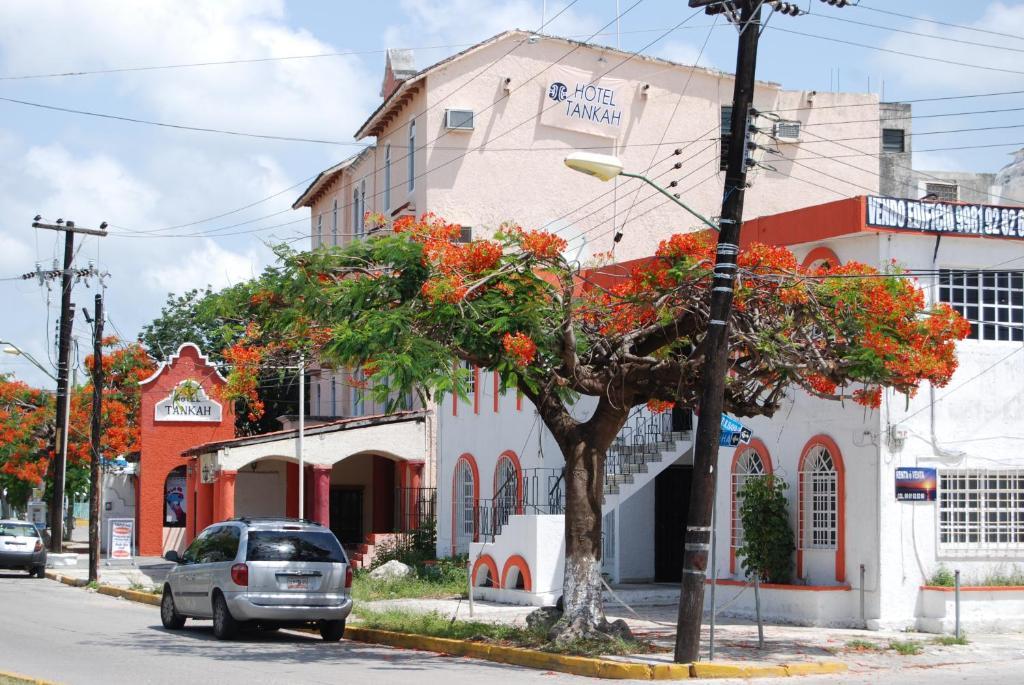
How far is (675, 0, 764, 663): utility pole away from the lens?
14805 mm

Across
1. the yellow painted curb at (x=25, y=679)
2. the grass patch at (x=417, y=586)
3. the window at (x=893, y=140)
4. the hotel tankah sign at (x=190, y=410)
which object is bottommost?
the grass patch at (x=417, y=586)

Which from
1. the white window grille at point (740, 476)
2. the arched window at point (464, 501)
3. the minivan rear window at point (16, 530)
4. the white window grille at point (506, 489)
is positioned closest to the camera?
the white window grille at point (740, 476)

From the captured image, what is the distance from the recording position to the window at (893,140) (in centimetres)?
4247

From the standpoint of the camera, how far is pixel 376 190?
40906 mm

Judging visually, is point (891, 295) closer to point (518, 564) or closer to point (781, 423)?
point (781, 423)

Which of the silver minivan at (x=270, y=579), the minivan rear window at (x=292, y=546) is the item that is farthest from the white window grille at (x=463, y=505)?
the minivan rear window at (x=292, y=546)

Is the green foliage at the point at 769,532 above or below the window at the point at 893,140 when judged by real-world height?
below

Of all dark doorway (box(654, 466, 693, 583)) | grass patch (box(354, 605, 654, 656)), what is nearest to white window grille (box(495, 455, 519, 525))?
dark doorway (box(654, 466, 693, 583))

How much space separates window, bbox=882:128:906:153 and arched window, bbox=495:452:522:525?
806 inches

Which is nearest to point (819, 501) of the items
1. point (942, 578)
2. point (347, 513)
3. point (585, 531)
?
point (942, 578)

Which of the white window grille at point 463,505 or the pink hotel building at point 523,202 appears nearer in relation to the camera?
the pink hotel building at point 523,202

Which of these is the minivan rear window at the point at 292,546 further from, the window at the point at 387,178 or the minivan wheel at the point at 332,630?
the window at the point at 387,178

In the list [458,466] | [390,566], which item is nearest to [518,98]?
[458,466]

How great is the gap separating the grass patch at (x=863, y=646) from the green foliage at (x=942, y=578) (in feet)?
7.45
